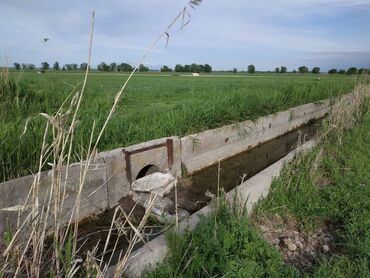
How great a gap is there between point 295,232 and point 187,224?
1.22 m

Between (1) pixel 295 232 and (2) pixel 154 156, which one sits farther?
(2) pixel 154 156

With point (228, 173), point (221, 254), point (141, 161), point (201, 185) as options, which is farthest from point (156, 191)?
point (228, 173)

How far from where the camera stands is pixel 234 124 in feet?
21.4

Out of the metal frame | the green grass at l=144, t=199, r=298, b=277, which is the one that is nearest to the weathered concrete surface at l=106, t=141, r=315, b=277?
the green grass at l=144, t=199, r=298, b=277

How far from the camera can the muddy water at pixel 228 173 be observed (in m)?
4.61

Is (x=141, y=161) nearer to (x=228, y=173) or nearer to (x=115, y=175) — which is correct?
(x=115, y=175)

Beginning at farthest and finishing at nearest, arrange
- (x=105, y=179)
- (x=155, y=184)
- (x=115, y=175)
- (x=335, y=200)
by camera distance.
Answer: (x=155, y=184)
(x=115, y=175)
(x=105, y=179)
(x=335, y=200)

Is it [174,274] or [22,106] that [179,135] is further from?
[174,274]

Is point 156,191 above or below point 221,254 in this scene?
below

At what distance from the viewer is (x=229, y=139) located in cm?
646

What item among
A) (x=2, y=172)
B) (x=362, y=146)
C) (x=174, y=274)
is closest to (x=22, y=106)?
(x=2, y=172)

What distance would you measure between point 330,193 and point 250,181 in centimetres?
90

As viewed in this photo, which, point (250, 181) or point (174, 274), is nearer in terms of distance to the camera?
point (174, 274)

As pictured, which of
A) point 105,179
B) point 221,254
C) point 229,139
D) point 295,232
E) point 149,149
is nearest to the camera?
point 221,254
